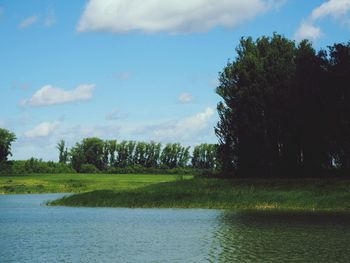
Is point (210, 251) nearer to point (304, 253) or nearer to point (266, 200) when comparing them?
point (304, 253)

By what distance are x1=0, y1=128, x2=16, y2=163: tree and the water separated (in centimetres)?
10169

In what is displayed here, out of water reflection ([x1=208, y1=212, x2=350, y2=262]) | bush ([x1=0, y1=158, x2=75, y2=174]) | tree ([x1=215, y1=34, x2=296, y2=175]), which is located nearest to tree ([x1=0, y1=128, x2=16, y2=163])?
bush ([x1=0, y1=158, x2=75, y2=174])

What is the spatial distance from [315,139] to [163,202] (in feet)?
72.6

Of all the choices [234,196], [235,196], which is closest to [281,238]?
[235,196]

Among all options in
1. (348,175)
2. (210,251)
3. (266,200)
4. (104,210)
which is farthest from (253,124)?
(210,251)

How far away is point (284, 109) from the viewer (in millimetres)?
79688

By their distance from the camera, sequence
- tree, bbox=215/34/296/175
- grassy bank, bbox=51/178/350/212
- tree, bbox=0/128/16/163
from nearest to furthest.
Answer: grassy bank, bbox=51/178/350/212 → tree, bbox=215/34/296/175 → tree, bbox=0/128/16/163

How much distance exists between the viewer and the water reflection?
104ft

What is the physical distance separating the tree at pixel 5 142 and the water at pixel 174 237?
101693 millimetres

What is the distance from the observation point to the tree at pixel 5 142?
159m

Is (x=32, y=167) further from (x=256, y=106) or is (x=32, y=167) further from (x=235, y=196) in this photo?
(x=235, y=196)

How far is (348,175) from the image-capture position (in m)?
74.9

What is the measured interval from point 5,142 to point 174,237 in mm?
127657

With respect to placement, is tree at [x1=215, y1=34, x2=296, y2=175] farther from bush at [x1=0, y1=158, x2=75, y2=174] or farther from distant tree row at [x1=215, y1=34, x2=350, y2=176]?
bush at [x1=0, y1=158, x2=75, y2=174]
